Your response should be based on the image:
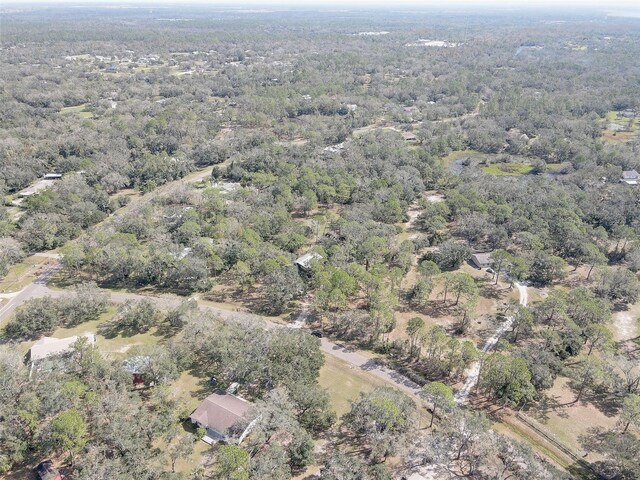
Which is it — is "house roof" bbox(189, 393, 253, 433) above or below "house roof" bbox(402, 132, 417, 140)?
below

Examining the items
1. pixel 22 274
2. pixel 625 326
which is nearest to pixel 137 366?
pixel 22 274

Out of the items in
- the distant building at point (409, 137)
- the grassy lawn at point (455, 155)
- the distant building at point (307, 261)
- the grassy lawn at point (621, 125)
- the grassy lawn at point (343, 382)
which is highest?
the grassy lawn at point (621, 125)

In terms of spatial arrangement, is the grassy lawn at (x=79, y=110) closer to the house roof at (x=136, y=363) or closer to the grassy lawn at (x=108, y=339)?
the grassy lawn at (x=108, y=339)

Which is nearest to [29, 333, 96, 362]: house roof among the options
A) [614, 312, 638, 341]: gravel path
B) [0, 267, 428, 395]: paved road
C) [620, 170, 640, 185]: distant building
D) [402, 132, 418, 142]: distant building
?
[0, 267, 428, 395]: paved road

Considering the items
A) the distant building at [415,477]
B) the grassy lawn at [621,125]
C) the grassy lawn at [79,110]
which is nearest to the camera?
the distant building at [415,477]

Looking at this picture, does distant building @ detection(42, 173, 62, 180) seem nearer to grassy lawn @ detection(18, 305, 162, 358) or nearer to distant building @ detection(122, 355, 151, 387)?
grassy lawn @ detection(18, 305, 162, 358)

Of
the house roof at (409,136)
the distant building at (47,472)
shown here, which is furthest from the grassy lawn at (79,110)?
the distant building at (47,472)
